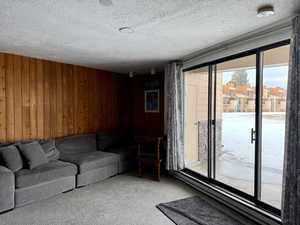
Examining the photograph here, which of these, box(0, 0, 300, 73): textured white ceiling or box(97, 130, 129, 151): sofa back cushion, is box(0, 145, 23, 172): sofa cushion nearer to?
box(0, 0, 300, 73): textured white ceiling

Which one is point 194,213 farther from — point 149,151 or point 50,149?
point 50,149

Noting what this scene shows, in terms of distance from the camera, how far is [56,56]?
360cm

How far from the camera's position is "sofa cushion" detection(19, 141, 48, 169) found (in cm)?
311

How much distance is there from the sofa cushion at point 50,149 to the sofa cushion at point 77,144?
126 mm

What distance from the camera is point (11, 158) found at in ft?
9.67

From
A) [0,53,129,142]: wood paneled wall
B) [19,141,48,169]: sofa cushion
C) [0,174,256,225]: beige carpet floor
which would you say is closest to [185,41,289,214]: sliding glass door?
[0,174,256,225]: beige carpet floor

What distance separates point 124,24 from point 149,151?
2.70m

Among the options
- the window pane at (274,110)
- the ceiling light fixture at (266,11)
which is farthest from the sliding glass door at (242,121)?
the ceiling light fixture at (266,11)

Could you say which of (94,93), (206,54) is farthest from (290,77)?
(94,93)

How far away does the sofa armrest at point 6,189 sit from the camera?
2.63 meters

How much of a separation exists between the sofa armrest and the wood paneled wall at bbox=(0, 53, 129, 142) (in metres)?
0.92

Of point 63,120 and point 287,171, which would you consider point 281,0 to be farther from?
point 63,120

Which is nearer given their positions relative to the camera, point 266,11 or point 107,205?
point 266,11

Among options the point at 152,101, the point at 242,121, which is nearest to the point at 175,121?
the point at 242,121
